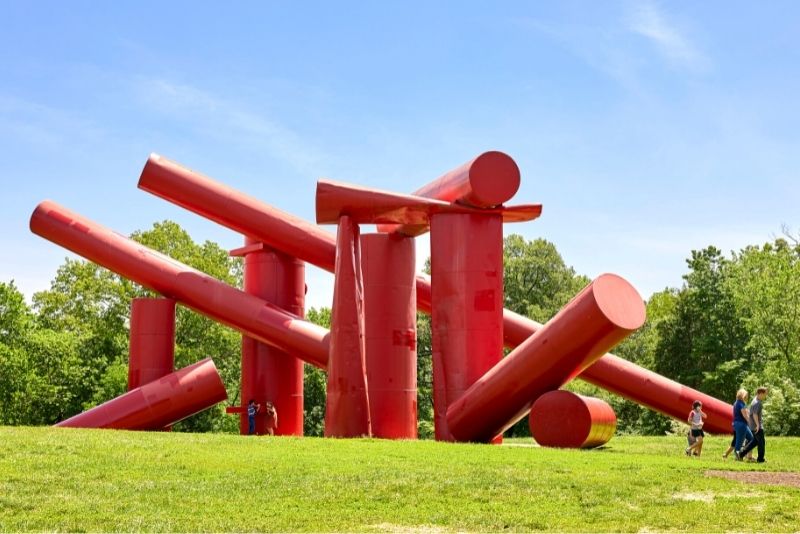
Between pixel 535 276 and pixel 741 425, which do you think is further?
pixel 535 276

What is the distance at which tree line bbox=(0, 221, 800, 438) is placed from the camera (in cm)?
3916

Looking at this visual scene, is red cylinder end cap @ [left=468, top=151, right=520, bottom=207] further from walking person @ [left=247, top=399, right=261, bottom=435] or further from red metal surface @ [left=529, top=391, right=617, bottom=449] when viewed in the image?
walking person @ [left=247, top=399, right=261, bottom=435]

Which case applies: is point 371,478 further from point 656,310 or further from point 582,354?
point 656,310

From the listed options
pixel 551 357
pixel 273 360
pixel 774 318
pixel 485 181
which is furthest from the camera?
pixel 774 318

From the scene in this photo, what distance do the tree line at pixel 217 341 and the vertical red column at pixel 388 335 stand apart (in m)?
19.3

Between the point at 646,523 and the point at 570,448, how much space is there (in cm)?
724

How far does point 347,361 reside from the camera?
19281mm

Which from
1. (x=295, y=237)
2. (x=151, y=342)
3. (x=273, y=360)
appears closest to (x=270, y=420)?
(x=273, y=360)

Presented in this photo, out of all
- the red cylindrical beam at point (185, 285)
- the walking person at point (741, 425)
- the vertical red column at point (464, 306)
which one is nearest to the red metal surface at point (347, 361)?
the vertical red column at point (464, 306)

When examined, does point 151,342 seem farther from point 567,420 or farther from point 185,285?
point 567,420

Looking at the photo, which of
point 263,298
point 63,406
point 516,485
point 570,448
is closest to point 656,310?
point 63,406

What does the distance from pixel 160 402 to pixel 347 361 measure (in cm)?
544

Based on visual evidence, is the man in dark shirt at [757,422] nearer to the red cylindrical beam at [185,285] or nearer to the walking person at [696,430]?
the walking person at [696,430]

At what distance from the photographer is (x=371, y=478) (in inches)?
480
